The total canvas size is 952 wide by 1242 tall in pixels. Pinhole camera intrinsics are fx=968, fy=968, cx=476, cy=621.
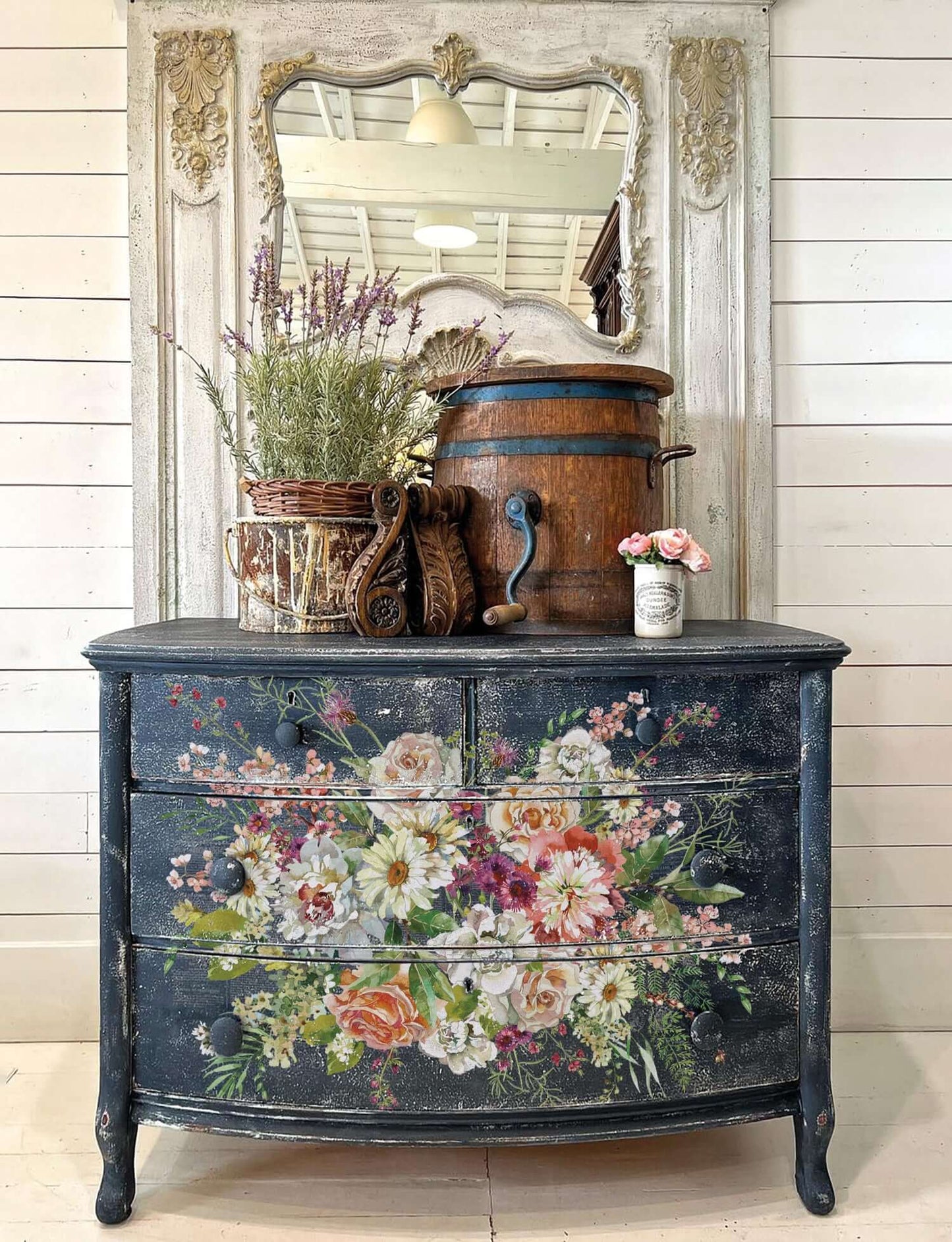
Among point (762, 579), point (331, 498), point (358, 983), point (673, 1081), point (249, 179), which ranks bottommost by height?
point (673, 1081)

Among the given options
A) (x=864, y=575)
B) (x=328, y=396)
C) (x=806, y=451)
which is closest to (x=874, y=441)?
(x=806, y=451)

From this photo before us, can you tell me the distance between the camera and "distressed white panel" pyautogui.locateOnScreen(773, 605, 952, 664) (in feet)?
6.86

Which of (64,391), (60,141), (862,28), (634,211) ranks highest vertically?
(862,28)

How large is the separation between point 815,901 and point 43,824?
61.7 inches

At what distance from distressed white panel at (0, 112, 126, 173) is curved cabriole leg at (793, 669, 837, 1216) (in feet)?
5.70

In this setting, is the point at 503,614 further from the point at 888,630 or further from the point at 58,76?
the point at 58,76

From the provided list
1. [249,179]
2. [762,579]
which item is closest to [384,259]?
→ [249,179]

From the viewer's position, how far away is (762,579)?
2045mm

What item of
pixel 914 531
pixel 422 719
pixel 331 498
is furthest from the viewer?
pixel 914 531

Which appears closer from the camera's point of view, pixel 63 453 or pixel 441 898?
pixel 441 898

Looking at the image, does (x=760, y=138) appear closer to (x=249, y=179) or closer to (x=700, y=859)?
(x=249, y=179)

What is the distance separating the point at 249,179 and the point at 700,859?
1.60 meters

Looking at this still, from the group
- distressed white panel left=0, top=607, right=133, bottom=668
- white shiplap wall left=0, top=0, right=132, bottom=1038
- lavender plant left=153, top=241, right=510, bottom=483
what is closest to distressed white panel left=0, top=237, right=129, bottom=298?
white shiplap wall left=0, top=0, right=132, bottom=1038

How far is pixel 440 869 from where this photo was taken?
142cm
